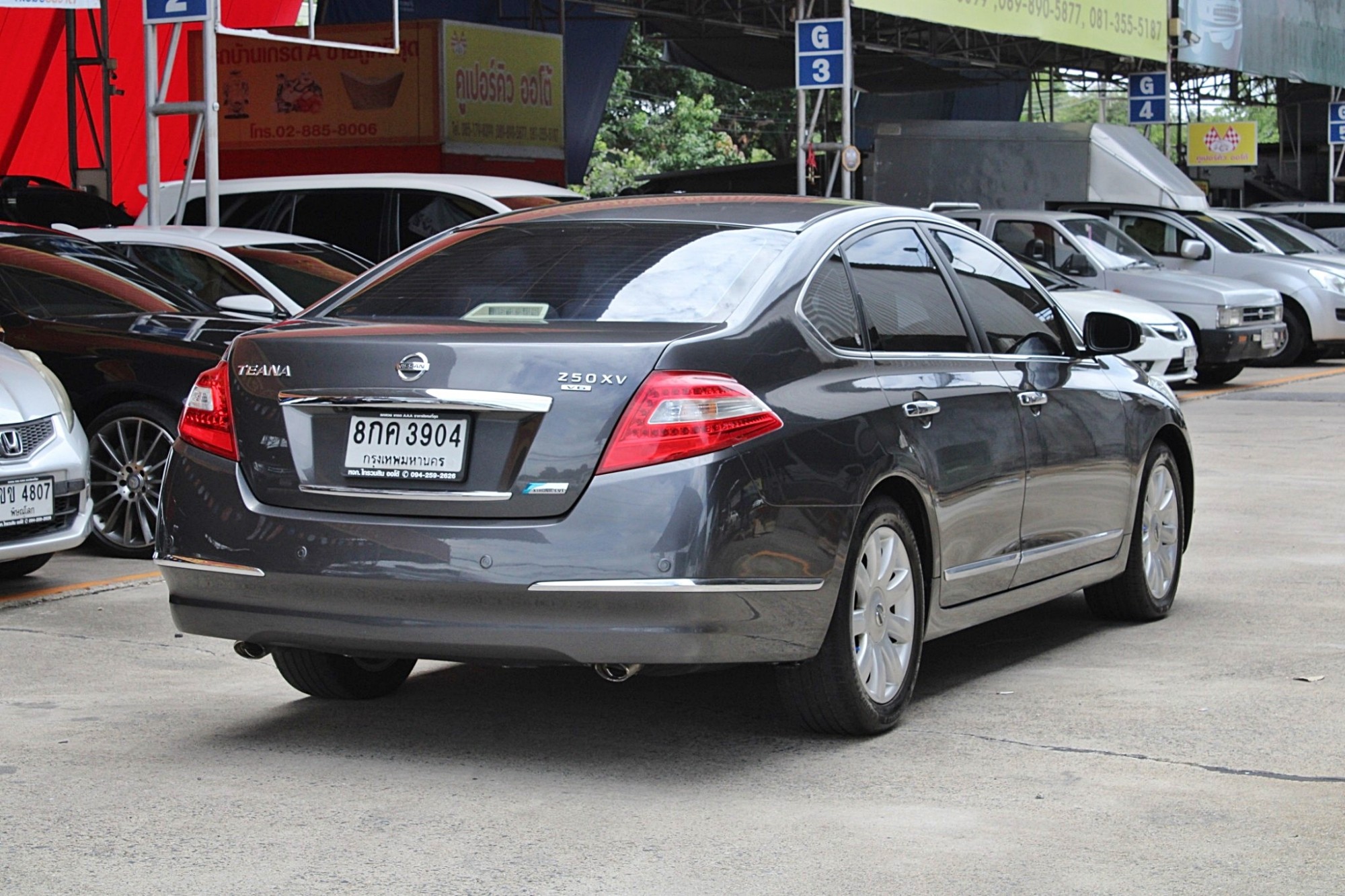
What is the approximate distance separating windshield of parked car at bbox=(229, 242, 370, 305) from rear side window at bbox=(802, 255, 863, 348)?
5884 millimetres

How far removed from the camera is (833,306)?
17.4 ft

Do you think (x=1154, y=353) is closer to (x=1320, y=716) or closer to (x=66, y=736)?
(x=1320, y=716)

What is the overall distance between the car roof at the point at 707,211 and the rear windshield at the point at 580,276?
72mm

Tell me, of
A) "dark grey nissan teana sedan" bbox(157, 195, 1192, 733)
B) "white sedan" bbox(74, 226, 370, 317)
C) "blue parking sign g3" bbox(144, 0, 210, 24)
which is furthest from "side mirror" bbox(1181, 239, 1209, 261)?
"dark grey nissan teana sedan" bbox(157, 195, 1192, 733)

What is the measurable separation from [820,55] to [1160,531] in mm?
12498

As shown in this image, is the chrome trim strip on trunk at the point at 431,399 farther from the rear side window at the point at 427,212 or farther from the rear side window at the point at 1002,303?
the rear side window at the point at 427,212

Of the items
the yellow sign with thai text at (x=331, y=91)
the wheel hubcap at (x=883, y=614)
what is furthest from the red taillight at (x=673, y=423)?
the yellow sign with thai text at (x=331, y=91)

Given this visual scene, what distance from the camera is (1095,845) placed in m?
4.22

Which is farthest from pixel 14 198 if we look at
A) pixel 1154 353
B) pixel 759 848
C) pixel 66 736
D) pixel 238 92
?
pixel 759 848

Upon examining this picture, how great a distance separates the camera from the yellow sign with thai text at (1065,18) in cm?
1986

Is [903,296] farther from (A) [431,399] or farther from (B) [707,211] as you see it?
(A) [431,399]

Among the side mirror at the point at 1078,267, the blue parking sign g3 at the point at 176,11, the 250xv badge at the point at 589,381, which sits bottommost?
the 250xv badge at the point at 589,381

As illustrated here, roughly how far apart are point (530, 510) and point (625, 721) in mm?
1053

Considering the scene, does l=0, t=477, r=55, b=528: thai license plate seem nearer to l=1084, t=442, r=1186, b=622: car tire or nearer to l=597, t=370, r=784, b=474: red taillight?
l=597, t=370, r=784, b=474: red taillight
